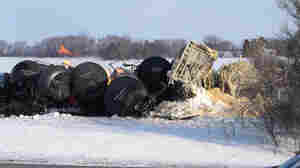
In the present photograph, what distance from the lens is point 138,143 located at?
14086 millimetres

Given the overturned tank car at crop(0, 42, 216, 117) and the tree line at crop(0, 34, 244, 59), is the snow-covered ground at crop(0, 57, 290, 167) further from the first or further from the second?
the tree line at crop(0, 34, 244, 59)

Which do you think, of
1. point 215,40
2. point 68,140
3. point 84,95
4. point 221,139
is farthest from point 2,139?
point 215,40

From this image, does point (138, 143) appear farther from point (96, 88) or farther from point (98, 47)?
point (98, 47)

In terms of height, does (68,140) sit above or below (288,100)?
below

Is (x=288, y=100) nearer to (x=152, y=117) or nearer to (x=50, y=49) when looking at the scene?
(x=152, y=117)

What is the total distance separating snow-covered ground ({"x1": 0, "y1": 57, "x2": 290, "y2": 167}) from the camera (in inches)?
495

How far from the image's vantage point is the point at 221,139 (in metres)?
14.8

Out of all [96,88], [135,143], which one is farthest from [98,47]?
[135,143]

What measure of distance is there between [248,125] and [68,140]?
19.9 feet

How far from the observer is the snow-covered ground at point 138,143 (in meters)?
12.6

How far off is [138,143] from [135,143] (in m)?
0.09

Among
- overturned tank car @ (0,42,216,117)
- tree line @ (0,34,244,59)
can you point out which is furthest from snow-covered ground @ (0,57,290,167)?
tree line @ (0,34,244,59)

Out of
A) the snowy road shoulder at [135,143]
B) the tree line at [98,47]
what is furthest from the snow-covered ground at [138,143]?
the tree line at [98,47]

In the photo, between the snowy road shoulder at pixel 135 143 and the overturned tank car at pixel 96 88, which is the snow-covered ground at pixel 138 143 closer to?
the snowy road shoulder at pixel 135 143
